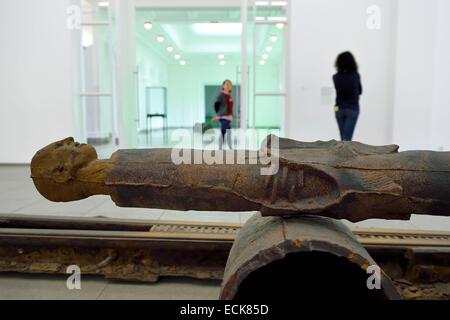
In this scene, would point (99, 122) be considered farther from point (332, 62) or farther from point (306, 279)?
point (306, 279)

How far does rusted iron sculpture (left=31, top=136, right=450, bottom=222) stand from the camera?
1.67 m

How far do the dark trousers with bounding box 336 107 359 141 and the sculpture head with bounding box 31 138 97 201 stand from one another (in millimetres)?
4982

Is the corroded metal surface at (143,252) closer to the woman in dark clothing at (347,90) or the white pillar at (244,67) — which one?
the woman in dark clothing at (347,90)

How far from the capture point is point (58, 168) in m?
1.83

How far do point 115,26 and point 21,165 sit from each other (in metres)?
3.50

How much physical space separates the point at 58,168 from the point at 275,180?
40.2 inches

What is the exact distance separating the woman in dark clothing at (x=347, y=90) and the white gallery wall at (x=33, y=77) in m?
5.35

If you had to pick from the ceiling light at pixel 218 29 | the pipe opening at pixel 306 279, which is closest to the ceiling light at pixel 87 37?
the pipe opening at pixel 306 279

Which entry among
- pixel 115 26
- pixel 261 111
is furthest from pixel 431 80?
pixel 261 111

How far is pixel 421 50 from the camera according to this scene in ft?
25.0

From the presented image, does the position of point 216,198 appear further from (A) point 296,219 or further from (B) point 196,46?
(B) point 196,46

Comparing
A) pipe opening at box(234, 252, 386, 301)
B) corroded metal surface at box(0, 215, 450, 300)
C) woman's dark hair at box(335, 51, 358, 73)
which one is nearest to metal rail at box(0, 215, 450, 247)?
corroded metal surface at box(0, 215, 450, 300)

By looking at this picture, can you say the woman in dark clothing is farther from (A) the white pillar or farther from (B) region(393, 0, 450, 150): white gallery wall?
(A) the white pillar

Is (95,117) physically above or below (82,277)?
above
